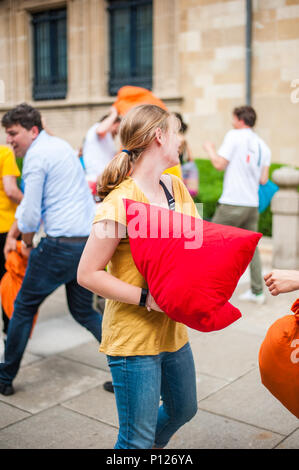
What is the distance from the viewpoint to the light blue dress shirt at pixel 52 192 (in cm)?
379

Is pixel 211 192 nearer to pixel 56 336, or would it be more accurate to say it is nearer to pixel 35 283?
pixel 56 336

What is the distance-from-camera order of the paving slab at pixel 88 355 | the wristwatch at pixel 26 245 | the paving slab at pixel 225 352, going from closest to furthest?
the wristwatch at pixel 26 245 < the paving slab at pixel 225 352 < the paving slab at pixel 88 355

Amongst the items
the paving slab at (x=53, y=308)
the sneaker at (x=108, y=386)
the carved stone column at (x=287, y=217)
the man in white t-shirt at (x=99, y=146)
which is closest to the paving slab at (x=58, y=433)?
the sneaker at (x=108, y=386)

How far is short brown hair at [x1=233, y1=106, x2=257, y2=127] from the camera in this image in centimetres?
603

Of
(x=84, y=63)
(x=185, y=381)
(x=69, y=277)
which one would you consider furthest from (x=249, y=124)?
(x=84, y=63)

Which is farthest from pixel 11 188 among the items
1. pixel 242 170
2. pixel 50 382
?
pixel 242 170

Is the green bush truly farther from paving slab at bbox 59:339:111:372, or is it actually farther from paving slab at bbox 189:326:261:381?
paving slab at bbox 59:339:111:372

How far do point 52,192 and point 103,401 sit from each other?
4.79 ft

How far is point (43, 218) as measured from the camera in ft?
13.1

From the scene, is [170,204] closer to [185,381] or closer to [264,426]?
[185,381]

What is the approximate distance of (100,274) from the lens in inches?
89.4

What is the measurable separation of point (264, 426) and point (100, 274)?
1.79 meters

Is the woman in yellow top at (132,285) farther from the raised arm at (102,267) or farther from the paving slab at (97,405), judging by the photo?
the paving slab at (97,405)

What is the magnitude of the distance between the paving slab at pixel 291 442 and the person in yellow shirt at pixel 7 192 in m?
2.58
